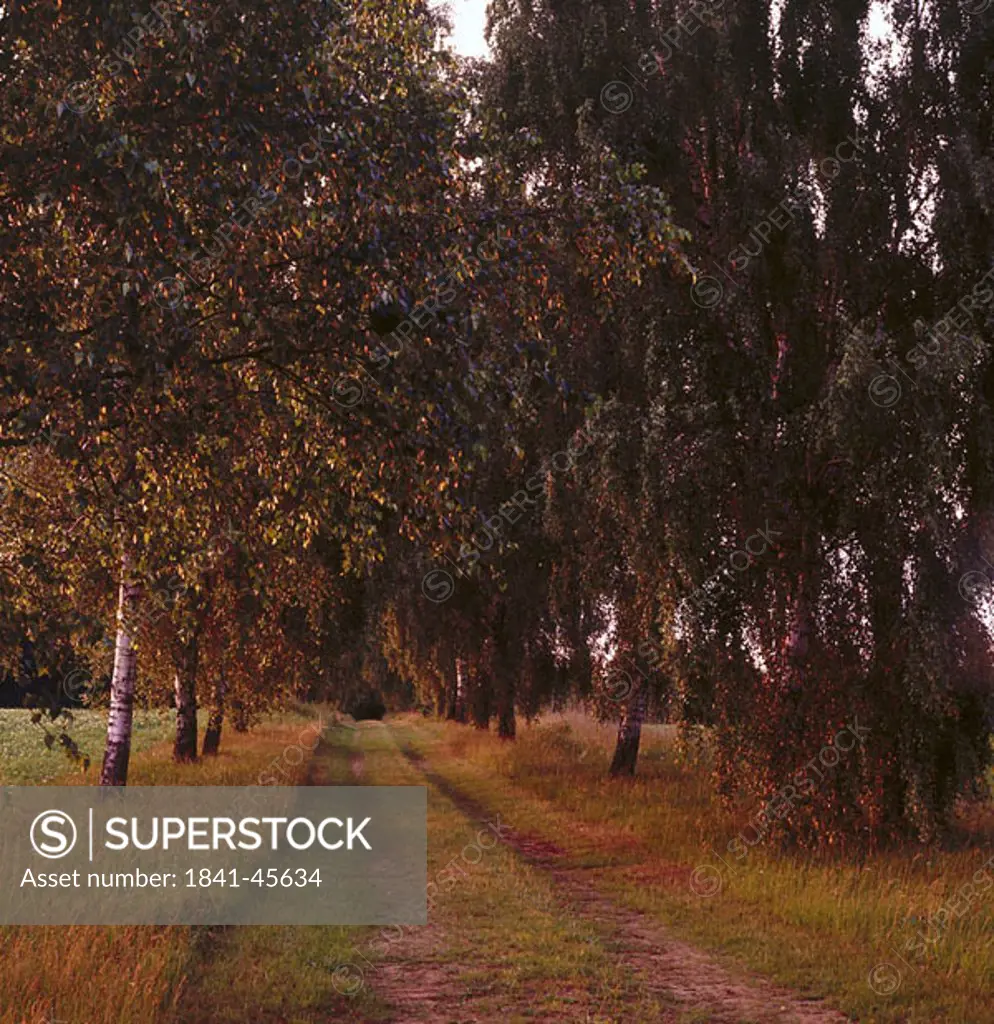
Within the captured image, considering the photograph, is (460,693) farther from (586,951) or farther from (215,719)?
Answer: (586,951)

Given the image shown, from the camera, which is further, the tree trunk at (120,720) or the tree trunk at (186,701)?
the tree trunk at (186,701)

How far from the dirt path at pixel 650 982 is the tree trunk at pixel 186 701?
1032 cm

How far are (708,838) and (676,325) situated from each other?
25.6 ft

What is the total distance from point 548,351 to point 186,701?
1986cm

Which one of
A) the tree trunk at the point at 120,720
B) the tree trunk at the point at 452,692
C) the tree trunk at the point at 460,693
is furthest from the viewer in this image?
the tree trunk at the point at 460,693

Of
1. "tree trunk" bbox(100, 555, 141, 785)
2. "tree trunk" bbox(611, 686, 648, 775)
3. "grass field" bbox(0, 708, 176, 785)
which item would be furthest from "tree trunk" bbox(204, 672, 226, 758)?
"tree trunk" bbox(611, 686, 648, 775)

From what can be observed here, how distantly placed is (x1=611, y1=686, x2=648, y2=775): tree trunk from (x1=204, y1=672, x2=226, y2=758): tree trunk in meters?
8.90

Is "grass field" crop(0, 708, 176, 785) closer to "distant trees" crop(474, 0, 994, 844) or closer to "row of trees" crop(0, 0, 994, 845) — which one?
"row of trees" crop(0, 0, 994, 845)

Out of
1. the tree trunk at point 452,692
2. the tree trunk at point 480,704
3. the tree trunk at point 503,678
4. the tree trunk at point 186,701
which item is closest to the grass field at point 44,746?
the tree trunk at point 186,701

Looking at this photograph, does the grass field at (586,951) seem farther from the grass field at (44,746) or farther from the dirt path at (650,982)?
the grass field at (44,746)

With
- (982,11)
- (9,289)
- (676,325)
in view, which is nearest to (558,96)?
(676,325)

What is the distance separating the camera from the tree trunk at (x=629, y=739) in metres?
22.4

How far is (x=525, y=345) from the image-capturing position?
6531 mm
